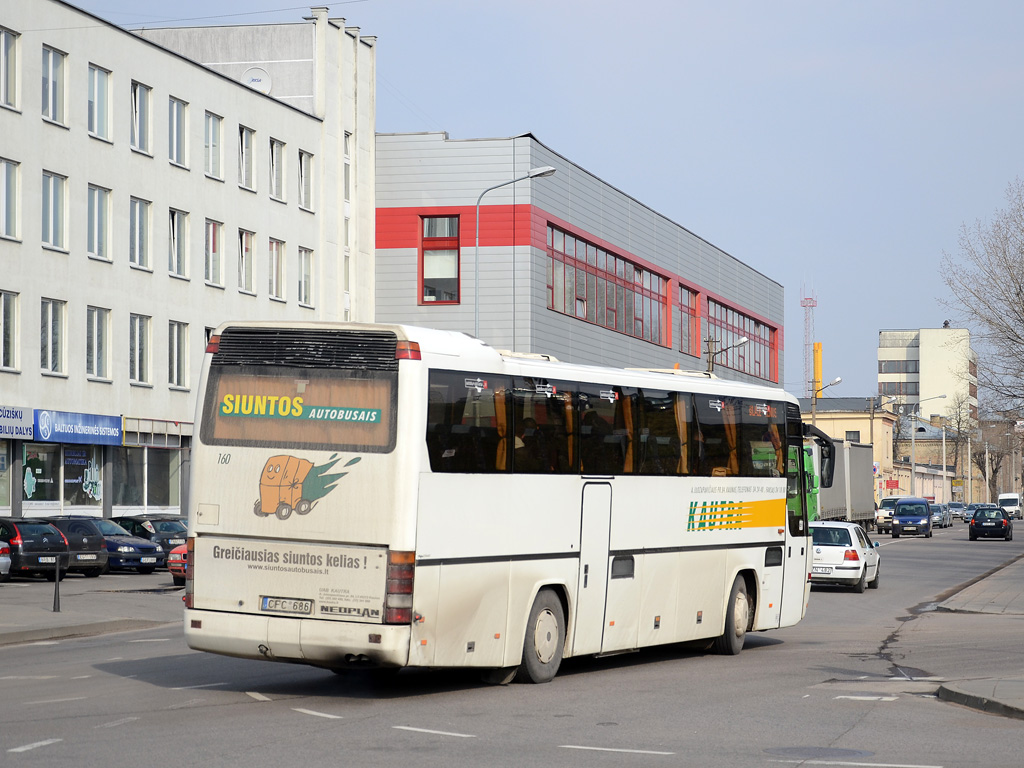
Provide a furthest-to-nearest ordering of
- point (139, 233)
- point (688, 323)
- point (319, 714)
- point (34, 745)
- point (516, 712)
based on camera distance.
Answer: point (688, 323) < point (139, 233) < point (516, 712) < point (319, 714) < point (34, 745)

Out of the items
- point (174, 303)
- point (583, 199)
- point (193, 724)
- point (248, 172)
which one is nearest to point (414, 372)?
point (193, 724)

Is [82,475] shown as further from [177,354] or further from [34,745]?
[34,745]

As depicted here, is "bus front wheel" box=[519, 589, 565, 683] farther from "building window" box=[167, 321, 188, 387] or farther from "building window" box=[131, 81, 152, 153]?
"building window" box=[167, 321, 188, 387]

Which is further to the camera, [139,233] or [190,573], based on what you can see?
[139,233]

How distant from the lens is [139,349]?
149 feet

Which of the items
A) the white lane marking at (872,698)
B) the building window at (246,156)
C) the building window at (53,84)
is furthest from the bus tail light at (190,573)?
the building window at (246,156)

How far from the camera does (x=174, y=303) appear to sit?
4659 centimetres

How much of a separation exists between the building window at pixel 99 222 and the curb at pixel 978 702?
34.5 meters

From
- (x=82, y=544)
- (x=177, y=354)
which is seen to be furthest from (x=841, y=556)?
(x=177, y=354)

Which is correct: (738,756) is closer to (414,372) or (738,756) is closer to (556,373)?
(414,372)

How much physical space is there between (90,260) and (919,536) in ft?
151

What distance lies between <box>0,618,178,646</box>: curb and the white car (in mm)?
14426

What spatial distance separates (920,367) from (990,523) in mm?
124740

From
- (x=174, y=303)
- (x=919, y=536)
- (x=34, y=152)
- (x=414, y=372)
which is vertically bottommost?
(x=919, y=536)
